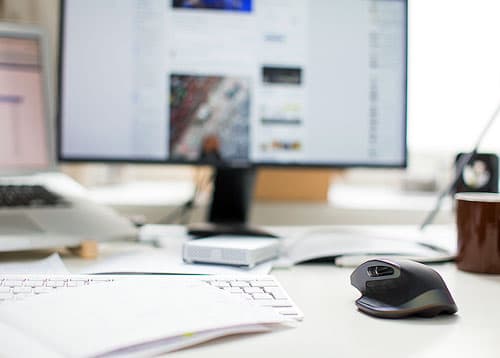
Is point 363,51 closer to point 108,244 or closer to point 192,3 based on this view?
point 192,3

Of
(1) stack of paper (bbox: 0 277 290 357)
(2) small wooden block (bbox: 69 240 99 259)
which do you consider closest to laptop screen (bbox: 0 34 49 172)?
(2) small wooden block (bbox: 69 240 99 259)

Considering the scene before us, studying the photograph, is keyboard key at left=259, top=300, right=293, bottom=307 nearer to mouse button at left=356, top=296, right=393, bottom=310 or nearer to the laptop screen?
mouse button at left=356, top=296, right=393, bottom=310

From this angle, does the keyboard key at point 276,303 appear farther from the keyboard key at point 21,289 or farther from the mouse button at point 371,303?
the keyboard key at point 21,289

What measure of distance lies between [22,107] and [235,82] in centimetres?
34

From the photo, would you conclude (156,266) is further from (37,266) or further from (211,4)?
(211,4)

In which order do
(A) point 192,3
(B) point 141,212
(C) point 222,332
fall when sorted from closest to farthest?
(C) point 222,332, (A) point 192,3, (B) point 141,212

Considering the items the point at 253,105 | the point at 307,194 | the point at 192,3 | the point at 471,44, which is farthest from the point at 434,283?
the point at 471,44

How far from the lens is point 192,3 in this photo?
0.88 metres

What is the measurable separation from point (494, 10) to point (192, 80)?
94cm

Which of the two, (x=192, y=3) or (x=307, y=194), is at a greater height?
(x=192, y=3)

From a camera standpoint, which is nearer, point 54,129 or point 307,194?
point 54,129

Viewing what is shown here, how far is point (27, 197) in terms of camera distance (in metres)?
0.86

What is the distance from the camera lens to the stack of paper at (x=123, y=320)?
15.7 inches

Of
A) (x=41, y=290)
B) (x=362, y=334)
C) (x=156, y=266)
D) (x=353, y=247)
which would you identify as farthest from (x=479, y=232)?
(x=41, y=290)
